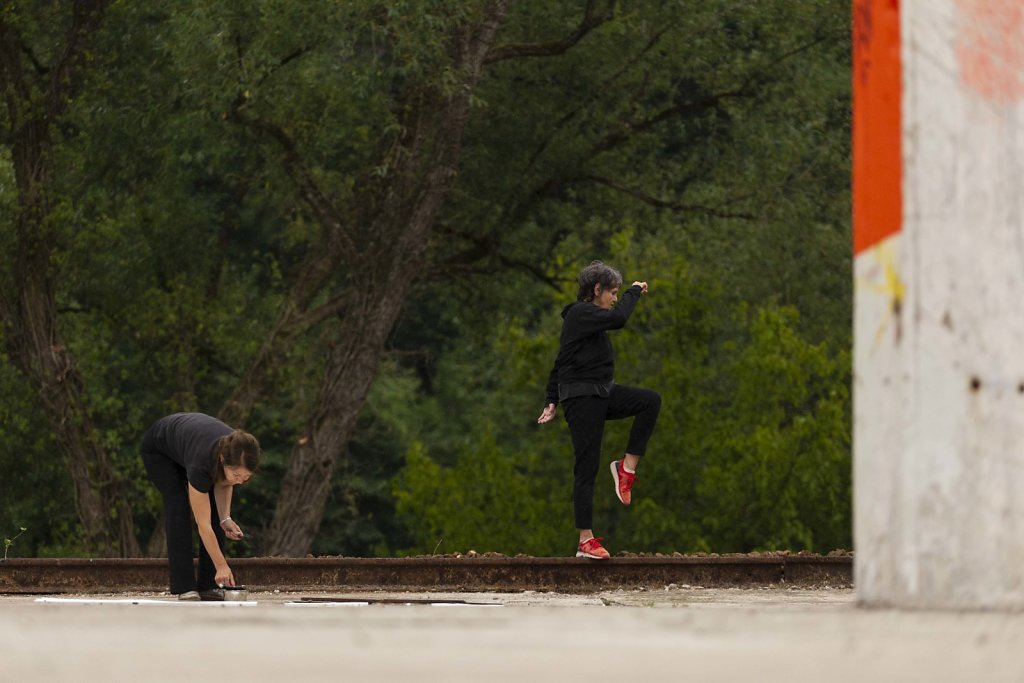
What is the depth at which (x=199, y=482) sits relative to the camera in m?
8.59

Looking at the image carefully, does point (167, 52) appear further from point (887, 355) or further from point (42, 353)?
point (887, 355)

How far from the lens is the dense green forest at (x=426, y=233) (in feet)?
64.6

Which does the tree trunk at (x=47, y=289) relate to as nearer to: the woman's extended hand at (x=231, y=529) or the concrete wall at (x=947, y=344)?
the woman's extended hand at (x=231, y=529)

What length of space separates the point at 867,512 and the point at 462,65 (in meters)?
14.5

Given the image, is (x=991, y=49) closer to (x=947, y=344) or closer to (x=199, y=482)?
(x=947, y=344)

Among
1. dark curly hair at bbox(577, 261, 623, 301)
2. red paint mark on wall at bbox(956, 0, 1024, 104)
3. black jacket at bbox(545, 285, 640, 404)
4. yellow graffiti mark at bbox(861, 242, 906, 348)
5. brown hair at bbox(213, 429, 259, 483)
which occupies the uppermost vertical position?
dark curly hair at bbox(577, 261, 623, 301)

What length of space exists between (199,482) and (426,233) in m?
11.5

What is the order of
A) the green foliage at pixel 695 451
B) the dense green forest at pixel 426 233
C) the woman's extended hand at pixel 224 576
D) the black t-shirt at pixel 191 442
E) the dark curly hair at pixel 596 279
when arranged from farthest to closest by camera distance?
the green foliage at pixel 695 451, the dense green forest at pixel 426 233, the dark curly hair at pixel 596 279, the woman's extended hand at pixel 224 576, the black t-shirt at pixel 191 442

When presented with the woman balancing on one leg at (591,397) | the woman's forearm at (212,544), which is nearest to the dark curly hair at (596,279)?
the woman balancing on one leg at (591,397)

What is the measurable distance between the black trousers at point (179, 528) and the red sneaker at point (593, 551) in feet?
7.18

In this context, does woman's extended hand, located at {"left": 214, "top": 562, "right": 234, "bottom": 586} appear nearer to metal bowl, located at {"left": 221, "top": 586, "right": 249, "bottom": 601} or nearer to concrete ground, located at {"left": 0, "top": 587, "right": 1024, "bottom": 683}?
metal bowl, located at {"left": 221, "top": 586, "right": 249, "bottom": 601}

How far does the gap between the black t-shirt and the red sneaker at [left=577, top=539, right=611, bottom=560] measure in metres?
2.41

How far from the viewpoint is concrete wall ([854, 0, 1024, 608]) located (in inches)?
159

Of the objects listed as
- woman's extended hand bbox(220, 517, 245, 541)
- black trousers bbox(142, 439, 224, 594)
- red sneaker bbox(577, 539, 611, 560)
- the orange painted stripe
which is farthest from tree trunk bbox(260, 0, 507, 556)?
the orange painted stripe
